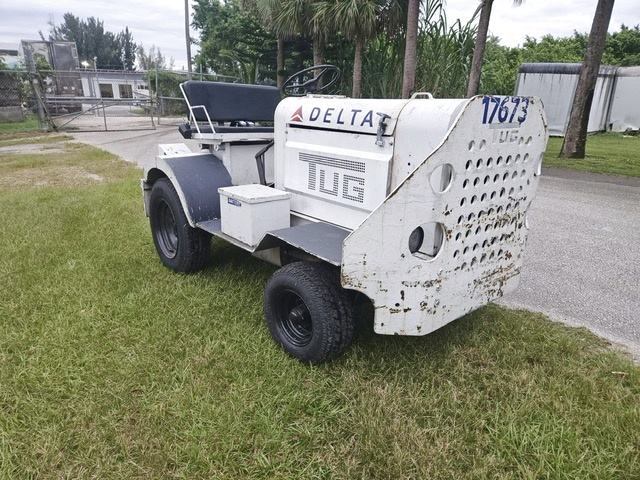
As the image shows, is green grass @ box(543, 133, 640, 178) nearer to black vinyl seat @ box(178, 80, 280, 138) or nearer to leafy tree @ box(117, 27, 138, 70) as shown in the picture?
black vinyl seat @ box(178, 80, 280, 138)

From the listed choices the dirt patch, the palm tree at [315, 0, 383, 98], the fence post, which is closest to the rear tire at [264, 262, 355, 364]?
the palm tree at [315, 0, 383, 98]

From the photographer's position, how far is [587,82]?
9.94 m

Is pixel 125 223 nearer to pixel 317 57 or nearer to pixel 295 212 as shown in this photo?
pixel 295 212

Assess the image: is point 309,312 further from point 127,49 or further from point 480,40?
point 127,49

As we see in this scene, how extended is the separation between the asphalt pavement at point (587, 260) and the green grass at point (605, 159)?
160 cm

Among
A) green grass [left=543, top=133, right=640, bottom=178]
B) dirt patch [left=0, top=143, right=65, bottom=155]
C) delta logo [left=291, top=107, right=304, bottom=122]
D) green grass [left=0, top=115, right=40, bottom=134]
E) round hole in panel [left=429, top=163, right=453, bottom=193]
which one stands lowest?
dirt patch [left=0, top=143, right=65, bottom=155]

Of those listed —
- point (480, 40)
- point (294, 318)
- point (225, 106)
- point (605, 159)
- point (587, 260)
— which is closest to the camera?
point (294, 318)

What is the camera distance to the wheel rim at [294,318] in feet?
8.80

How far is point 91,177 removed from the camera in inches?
329

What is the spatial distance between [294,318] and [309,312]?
214 mm

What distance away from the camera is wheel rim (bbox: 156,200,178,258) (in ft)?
13.3

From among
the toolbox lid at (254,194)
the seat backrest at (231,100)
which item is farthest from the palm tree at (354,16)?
the toolbox lid at (254,194)

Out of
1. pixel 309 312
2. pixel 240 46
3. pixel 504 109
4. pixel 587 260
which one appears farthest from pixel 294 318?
pixel 240 46

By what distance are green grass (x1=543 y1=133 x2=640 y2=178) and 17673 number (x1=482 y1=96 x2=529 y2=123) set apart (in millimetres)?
8429
